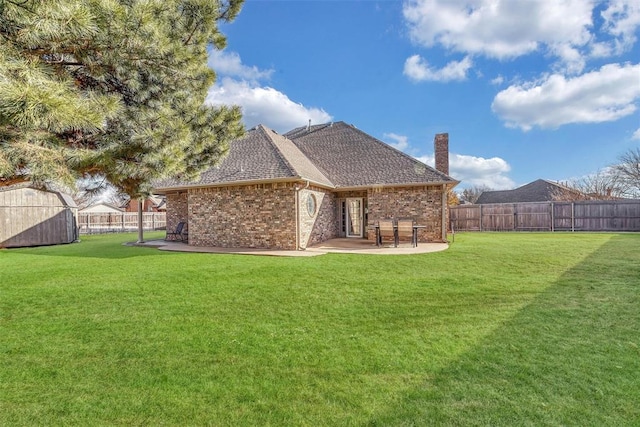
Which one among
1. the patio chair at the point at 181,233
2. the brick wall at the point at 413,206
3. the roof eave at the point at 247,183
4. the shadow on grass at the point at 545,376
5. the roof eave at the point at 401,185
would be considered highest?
the roof eave at the point at 247,183

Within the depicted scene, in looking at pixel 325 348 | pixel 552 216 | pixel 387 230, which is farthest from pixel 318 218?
pixel 552 216

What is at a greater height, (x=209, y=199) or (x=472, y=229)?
(x=209, y=199)

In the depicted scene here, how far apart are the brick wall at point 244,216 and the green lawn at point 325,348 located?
477 centimetres

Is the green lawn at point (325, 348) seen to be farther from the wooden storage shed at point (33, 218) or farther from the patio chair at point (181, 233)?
the wooden storage shed at point (33, 218)

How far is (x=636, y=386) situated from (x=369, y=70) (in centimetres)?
1432

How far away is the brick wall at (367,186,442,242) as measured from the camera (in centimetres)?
1386

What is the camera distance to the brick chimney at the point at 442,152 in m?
18.2

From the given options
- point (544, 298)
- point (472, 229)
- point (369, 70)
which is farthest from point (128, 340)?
point (472, 229)

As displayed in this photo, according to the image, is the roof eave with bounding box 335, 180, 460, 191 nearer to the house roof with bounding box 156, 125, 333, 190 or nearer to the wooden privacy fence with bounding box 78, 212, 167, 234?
the house roof with bounding box 156, 125, 333, 190

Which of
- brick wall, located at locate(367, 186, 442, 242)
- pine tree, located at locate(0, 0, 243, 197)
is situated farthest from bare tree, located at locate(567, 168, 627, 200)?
pine tree, located at locate(0, 0, 243, 197)

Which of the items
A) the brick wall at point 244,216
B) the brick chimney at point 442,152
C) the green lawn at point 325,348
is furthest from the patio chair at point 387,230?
the brick chimney at point 442,152

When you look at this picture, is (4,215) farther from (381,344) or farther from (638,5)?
(638,5)

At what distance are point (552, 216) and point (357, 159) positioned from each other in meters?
14.3

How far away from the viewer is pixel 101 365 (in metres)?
3.66
